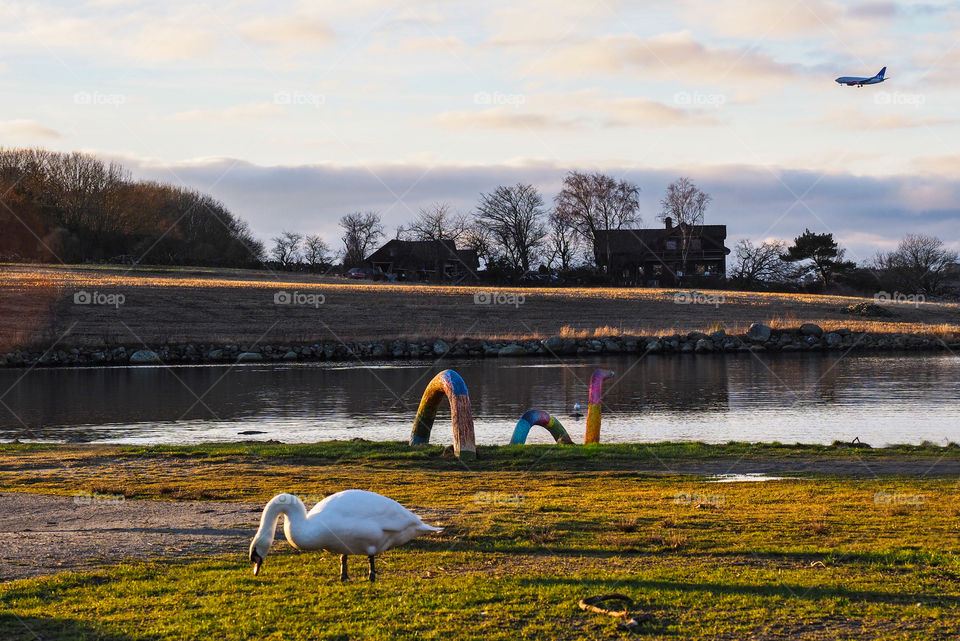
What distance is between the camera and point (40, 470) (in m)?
19.2

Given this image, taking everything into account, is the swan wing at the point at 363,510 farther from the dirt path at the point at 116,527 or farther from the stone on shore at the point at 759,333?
the stone on shore at the point at 759,333

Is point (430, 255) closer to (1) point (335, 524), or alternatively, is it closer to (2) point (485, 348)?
(2) point (485, 348)

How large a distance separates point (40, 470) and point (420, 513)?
9.72 meters

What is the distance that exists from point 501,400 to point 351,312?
39.2m

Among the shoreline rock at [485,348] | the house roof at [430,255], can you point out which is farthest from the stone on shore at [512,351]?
the house roof at [430,255]

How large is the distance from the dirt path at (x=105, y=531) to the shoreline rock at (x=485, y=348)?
150ft

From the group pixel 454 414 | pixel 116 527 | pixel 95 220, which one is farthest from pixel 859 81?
pixel 95 220

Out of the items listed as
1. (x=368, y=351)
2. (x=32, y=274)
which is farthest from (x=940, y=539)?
(x=32, y=274)

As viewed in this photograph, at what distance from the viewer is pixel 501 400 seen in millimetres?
37406

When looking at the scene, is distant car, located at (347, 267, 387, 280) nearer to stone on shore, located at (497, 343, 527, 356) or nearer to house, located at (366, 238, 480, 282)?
house, located at (366, 238, 480, 282)

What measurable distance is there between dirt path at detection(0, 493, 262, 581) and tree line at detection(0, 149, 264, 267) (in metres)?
88.4

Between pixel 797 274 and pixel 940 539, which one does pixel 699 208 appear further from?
pixel 940 539

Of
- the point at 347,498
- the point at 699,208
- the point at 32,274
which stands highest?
the point at 699,208

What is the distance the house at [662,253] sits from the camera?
380 feet
